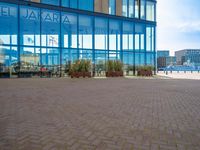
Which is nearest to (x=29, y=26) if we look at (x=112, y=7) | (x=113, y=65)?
(x=113, y=65)

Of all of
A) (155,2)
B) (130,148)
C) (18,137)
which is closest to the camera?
(130,148)

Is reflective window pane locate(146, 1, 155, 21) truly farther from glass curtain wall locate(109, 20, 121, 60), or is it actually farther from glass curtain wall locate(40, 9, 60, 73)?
glass curtain wall locate(40, 9, 60, 73)

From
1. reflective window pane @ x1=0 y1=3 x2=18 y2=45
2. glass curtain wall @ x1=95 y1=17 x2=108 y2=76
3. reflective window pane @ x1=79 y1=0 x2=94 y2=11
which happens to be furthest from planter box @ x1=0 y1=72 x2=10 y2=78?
reflective window pane @ x1=79 y1=0 x2=94 y2=11

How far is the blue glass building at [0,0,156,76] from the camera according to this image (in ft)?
57.6

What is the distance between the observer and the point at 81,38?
2047 centimetres

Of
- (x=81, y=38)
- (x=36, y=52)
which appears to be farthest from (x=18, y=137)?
(x=81, y=38)

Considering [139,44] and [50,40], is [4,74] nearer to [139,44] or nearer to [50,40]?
[50,40]

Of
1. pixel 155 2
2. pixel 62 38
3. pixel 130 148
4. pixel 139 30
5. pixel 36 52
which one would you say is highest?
pixel 155 2

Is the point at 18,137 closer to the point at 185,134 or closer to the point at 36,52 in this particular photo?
the point at 185,134

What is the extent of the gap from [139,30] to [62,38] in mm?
9385

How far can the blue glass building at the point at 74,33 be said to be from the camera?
691 inches

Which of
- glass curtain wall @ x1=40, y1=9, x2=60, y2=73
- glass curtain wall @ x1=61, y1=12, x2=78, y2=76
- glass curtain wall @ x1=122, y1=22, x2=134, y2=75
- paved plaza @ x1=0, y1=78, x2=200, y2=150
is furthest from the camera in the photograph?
Answer: glass curtain wall @ x1=122, y1=22, x2=134, y2=75

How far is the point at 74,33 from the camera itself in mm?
20375

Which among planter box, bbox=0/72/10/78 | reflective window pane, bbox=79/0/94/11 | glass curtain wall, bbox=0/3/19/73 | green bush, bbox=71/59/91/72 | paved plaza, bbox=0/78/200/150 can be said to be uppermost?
reflective window pane, bbox=79/0/94/11
